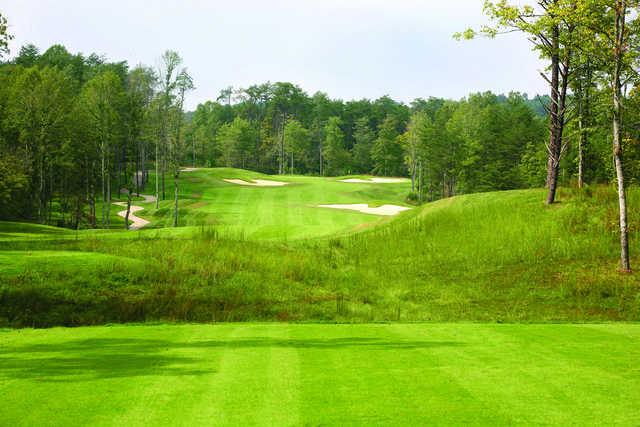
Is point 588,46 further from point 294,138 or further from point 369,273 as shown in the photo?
point 294,138

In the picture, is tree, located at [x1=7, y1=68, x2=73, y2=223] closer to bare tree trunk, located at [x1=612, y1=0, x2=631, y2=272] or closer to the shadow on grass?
the shadow on grass

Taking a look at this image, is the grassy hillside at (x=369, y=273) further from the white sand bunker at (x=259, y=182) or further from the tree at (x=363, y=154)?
the tree at (x=363, y=154)

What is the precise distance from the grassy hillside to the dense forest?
272 cm

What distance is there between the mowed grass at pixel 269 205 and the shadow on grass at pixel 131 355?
12.8 meters

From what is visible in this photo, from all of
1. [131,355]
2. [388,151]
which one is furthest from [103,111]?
[388,151]

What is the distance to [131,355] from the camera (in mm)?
7938

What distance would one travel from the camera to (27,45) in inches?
3383

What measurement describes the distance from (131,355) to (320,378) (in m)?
3.02

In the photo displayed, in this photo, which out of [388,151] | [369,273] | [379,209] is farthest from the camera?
[388,151]

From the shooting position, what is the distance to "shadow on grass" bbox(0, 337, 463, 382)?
679 centimetres

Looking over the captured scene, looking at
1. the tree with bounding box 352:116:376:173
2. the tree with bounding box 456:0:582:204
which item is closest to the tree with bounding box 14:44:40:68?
the tree with bounding box 352:116:376:173

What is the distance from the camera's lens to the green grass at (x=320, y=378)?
17.1ft

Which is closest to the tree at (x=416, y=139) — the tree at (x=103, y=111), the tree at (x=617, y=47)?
the tree at (x=103, y=111)

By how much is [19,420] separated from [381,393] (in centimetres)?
349
